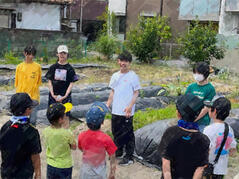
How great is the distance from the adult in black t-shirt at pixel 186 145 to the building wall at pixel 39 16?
52.9 feet

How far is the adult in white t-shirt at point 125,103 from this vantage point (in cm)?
447

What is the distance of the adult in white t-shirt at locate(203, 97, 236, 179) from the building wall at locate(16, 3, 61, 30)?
15.9 metres

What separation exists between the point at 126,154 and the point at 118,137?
27 cm

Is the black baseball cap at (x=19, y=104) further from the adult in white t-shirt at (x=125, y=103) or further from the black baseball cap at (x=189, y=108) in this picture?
the adult in white t-shirt at (x=125, y=103)

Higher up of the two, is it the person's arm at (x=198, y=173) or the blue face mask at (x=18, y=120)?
the blue face mask at (x=18, y=120)

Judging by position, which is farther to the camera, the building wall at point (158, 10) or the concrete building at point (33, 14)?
the building wall at point (158, 10)

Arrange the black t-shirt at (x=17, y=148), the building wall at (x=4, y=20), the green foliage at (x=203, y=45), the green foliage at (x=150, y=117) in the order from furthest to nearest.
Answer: the building wall at (x=4, y=20) < the green foliage at (x=203, y=45) < the green foliage at (x=150, y=117) < the black t-shirt at (x=17, y=148)

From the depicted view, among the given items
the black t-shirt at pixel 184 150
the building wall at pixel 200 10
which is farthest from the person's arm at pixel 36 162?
the building wall at pixel 200 10

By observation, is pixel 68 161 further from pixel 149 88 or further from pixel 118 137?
pixel 149 88

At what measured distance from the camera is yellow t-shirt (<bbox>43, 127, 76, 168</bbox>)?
2955 millimetres

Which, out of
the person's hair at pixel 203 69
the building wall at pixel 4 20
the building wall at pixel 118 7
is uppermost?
the building wall at pixel 118 7

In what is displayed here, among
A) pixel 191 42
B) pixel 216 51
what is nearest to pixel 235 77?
pixel 216 51

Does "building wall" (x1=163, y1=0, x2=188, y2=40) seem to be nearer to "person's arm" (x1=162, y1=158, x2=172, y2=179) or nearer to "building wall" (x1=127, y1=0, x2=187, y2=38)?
"building wall" (x1=127, y1=0, x2=187, y2=38)

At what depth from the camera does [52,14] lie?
707 inches
